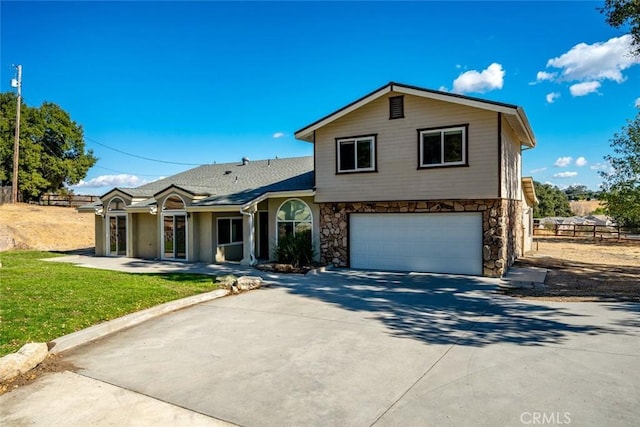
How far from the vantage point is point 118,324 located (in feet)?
24.1

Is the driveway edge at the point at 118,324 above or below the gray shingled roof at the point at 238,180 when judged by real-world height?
below

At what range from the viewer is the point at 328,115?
15.2 meters

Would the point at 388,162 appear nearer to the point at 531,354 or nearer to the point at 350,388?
the point at 531,354

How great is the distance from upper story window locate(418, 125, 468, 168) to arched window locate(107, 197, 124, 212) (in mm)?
14676

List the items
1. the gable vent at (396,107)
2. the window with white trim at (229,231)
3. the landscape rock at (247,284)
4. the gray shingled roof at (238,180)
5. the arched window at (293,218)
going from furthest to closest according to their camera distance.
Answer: the window with white trim at (229,231), the gray shingled roof at (238,180), the arched window at (293,218), the gable vent at (396,107), the landscape rock at (247,284)

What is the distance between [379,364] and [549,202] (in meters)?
54.8

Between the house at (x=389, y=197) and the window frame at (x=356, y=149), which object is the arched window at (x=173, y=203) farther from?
the window frame at (x=356, y=149)

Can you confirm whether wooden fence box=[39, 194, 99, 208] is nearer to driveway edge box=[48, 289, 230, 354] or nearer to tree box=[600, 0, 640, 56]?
driveway edge box=[48, 289, 230, 354]

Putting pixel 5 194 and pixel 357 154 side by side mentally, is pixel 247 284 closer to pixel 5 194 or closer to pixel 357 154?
pixel 357 154

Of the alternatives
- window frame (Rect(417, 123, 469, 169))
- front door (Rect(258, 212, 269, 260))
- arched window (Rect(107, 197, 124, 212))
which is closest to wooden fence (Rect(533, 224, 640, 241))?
window frame (Rect(417, 123, 469, 169))

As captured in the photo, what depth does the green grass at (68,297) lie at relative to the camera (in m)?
6.67

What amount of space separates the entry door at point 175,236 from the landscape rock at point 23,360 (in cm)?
1242

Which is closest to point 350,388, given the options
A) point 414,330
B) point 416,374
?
point 416,374

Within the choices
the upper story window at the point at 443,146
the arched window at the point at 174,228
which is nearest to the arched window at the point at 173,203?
the arched window at the point at 174,228
